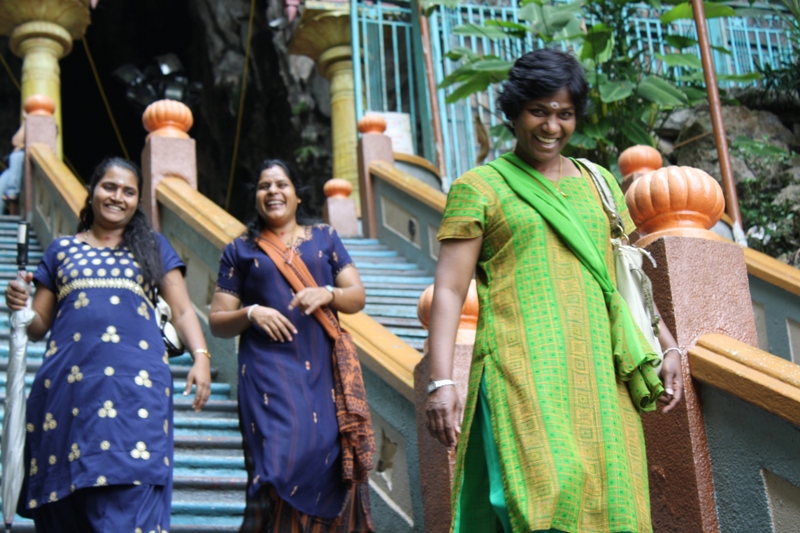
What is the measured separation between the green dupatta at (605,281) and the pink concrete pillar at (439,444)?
4.36 ft

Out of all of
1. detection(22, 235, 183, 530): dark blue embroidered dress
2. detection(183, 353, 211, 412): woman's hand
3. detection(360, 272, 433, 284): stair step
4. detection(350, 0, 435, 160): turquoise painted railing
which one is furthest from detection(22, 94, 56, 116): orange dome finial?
detection(183, 353, 211, 412): woman's hand

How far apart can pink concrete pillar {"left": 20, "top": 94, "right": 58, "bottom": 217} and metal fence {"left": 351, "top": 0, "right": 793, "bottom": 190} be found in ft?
10.7

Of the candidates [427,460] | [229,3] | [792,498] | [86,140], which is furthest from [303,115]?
[792,498]

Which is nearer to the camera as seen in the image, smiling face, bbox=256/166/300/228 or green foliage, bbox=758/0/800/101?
smiling face, bbox=256/166/300/228

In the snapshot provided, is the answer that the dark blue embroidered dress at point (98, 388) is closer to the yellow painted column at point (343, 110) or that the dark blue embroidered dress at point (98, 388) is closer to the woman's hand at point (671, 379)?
the woman's hand at point (671, 379)

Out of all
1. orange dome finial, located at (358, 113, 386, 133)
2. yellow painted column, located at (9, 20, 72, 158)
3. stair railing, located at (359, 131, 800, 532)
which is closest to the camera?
stair railing, located at (359, 131, 800, 532)

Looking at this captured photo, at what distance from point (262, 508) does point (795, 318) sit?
333 centimetres

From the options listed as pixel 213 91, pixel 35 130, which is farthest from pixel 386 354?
pixel 213 91

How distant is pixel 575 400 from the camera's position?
102 inches

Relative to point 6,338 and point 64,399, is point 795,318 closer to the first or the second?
point 64,399

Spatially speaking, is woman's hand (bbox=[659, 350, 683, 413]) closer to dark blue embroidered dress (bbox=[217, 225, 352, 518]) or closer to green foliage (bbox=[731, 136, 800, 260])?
dark blue embroidered dress (bbox=[217, 225, 352, 518])

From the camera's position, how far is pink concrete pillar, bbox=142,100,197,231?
8086 millimetres

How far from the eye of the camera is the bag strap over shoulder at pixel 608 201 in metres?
2.93

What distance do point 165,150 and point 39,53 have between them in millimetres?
7483
